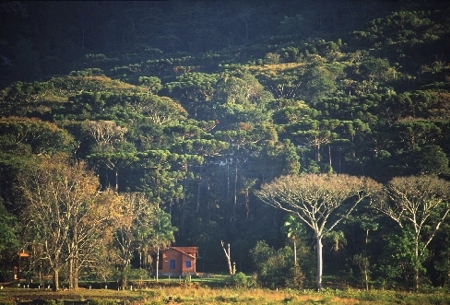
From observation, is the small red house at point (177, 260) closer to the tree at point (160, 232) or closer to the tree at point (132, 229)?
the tree at point (160, 232)

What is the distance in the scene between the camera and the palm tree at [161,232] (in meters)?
54.9

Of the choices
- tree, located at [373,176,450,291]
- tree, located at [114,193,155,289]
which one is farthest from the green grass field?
tree, located at [373,176,450,291]

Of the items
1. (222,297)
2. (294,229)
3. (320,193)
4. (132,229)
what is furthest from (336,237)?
(132,229)

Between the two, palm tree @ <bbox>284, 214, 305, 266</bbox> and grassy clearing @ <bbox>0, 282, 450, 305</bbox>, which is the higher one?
palm tree @ <bbox>284, 214, 305, 266</bbox>

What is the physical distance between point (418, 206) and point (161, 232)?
62.5 feet

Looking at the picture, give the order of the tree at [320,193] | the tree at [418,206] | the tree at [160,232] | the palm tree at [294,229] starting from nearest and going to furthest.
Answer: the tree at [418,206]
the tree at [320,193]
the palm tree at [294,229]
the tree at [160,232]

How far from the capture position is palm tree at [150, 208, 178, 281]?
180 feet

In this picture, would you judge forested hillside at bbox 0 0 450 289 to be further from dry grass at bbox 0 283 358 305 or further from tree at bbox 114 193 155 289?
dry grass at bbox 0 283 358 305

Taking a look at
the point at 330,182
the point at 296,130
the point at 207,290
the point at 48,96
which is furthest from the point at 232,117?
the point at 207,290

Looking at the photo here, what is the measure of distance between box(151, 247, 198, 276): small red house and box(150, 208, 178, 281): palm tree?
0.80 m

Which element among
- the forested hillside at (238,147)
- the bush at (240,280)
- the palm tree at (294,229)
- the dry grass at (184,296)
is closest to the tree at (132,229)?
the forested hillside at (238,147)

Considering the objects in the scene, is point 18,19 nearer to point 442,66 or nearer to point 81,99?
point 81,99

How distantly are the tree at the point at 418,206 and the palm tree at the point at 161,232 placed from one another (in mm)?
15731

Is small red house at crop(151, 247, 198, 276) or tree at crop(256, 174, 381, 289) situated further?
small red house at crop(151, 247, 198, 276)
